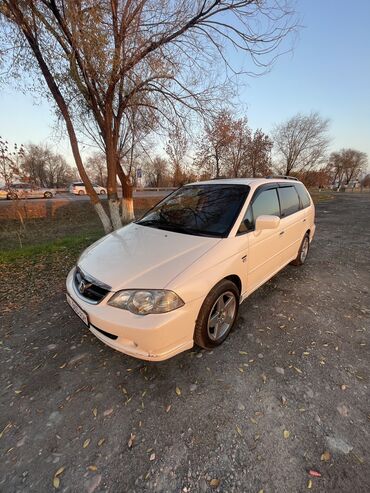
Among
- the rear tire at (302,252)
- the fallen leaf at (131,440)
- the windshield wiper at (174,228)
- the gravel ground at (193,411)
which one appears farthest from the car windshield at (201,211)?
the rear tire at (302,252)

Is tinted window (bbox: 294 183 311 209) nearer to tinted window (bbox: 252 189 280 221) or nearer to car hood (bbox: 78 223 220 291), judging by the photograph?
tinted window (bbox: 252 189 280 221)

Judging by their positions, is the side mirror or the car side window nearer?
the side mirror

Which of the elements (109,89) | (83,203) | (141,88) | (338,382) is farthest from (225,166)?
(338,382)

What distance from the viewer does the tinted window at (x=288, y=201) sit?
3.82 m

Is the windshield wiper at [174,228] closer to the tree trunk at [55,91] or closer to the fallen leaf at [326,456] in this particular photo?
the fallen leaf at [326,456]

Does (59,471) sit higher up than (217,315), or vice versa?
(217,315)

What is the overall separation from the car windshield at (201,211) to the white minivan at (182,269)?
1 cm

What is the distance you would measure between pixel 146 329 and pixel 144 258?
71 centimetres

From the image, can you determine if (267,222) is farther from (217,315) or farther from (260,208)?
(217,315)

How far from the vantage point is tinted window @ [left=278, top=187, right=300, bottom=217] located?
151 inches

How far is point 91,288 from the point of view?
90.7 inches

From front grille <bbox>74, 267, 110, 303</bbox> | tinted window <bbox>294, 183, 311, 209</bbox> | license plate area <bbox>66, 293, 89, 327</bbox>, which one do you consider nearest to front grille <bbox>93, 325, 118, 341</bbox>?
license plate area <bbox>66, 293, 89, 327</bbox>

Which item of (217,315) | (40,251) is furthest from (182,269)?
(40,251)

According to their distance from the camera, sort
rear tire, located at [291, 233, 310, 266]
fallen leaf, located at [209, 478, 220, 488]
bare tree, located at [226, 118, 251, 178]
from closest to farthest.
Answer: fallen leaf, located at [209, 478, 220, 488]
rear tire, located at [291, 233, 310, 266]
bare tree, located at [226, 118, 251, 178]
